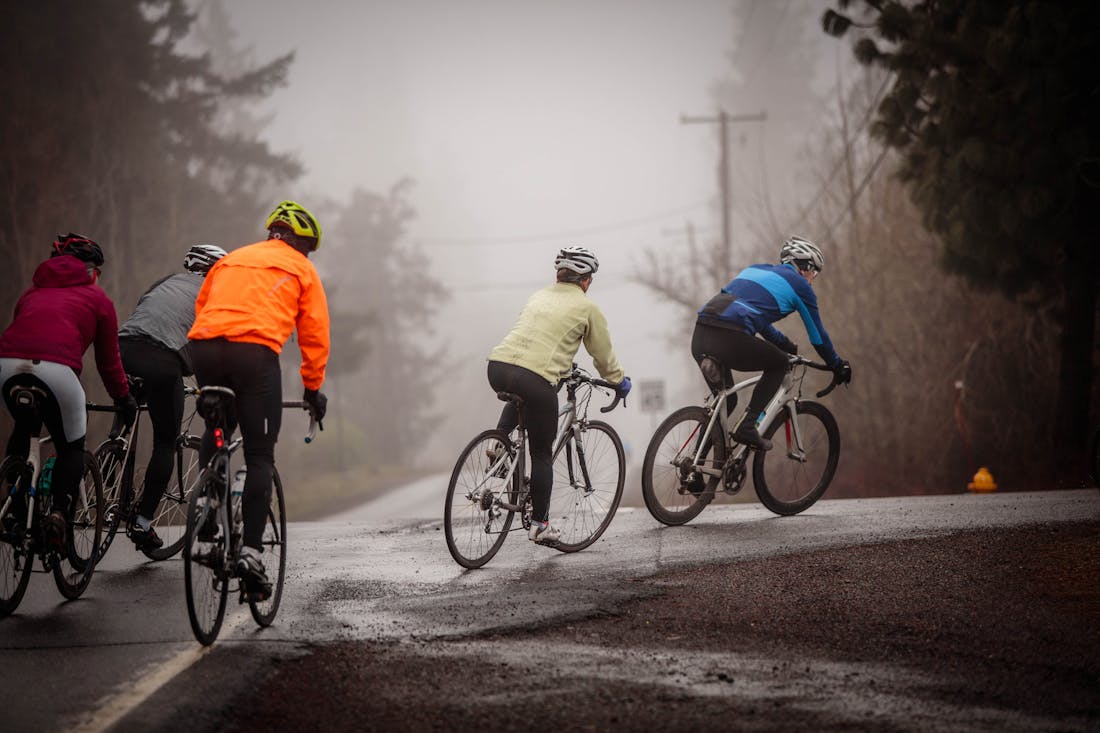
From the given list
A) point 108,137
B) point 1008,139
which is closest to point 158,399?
point 1008,139

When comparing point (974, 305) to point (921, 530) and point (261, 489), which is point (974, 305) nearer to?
point (921, 530)

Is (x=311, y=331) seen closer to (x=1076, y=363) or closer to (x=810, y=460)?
(x=810, y=460)

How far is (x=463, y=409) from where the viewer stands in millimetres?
93188

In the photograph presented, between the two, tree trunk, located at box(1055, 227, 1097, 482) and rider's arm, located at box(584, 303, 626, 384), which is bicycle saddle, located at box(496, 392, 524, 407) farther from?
tree trunk, located at box(1055, 227, 1097, 482)

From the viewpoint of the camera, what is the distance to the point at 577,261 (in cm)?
831

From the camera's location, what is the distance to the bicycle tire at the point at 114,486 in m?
7.75

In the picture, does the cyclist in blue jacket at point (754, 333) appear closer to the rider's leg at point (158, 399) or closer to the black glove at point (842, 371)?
the black glove at point (842, 371)

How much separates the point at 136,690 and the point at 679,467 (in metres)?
5.19

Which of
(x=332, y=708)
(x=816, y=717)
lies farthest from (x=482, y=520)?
(x=816, y=717)

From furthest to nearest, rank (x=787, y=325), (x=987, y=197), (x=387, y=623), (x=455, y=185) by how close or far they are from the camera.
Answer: (x=455, y=185) → (x=787, y=325) → (x=987, y=197) → (x=387, y=623)

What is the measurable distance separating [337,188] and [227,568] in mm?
118774

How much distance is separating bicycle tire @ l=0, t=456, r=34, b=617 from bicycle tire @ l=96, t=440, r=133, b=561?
1178 mm

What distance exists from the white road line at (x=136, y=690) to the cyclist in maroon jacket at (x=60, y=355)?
63.7 inches

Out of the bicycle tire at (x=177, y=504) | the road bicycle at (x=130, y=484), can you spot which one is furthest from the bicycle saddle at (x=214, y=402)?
the bicycle tire at (x=177, y=504)
